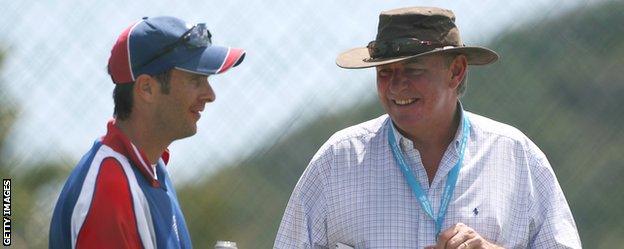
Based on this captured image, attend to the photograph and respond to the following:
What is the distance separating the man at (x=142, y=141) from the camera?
4.28m

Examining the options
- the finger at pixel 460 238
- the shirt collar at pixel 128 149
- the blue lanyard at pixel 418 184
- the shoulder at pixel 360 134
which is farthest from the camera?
the shoulder at pixel 360 134

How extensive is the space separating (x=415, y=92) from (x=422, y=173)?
292 millimetres

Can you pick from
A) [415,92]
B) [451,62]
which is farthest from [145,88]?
[451,62]

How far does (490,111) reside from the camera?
6.25 m

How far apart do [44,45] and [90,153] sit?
1.73 metres

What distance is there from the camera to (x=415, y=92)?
5.14 m

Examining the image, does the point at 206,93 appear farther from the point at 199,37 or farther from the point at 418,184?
the point at 418,184

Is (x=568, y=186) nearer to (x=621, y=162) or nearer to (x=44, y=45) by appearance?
(x=621, y=162)

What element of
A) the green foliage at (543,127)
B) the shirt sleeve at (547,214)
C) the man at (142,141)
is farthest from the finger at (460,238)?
the green foliage at (543,127)

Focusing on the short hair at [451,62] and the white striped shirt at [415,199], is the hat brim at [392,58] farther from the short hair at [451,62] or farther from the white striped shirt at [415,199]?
the white striped shirt at [415,199]

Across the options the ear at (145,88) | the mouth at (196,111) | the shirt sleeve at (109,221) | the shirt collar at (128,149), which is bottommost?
the shirt sleeve at (109,221)

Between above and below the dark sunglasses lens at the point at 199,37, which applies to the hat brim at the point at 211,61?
below

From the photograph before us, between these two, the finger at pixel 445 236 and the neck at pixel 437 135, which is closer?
the finger at pixel 445 236

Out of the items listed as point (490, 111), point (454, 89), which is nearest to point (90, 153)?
point (454, 89)
